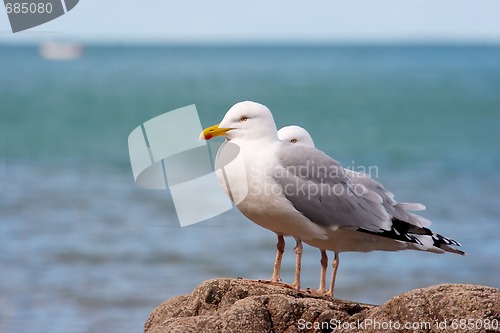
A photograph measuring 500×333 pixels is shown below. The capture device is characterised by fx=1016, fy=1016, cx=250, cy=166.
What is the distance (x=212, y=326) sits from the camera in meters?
5.13

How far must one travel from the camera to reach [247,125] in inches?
243

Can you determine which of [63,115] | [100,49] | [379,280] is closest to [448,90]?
[63,115]

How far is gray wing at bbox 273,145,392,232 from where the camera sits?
6.11 meters

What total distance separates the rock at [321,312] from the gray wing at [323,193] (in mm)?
635

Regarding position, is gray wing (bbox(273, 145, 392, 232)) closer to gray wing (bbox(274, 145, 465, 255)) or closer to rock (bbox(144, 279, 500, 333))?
gray wing (bbox(274, 145, 465, 255))

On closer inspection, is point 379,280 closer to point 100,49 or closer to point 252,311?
point 252,311

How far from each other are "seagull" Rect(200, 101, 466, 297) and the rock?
507mm

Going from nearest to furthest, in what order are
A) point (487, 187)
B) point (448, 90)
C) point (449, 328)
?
point (449, 328)
point (487, 187)
point (448, 90)

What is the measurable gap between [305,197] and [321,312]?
1071 millimetres

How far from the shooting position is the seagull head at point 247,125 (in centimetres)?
616

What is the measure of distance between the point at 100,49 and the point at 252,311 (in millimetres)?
129292
